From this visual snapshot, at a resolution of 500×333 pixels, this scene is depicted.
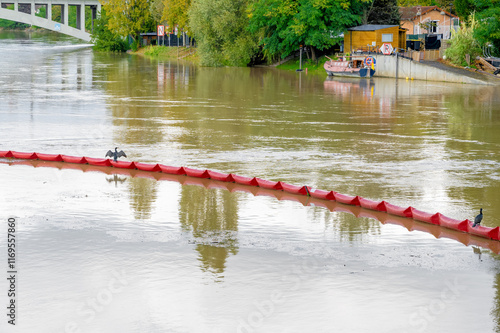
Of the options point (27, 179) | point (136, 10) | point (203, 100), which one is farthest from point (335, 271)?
point (136, 10)

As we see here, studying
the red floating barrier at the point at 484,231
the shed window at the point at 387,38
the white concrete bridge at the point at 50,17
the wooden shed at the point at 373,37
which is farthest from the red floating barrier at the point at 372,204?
the white concrete bridge at the point at 50,17

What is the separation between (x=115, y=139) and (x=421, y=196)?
13.3 m

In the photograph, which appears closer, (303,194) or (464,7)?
(303,194)

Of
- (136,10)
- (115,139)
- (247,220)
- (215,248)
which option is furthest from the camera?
(136,10)

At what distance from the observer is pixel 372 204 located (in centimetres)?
1828

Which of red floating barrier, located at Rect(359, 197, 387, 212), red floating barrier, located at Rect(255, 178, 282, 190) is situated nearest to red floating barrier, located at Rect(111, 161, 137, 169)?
red floating barrier, located at Rect(255, 178, 282, 190)

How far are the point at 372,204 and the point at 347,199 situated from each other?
2.36ft

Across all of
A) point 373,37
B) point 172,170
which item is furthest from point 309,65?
point 172,170

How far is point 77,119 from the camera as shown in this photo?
3472 centimetres

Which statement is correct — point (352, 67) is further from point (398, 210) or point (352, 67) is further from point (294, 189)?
point (398, 210)

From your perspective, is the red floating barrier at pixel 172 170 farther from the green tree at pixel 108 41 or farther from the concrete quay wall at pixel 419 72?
the green tree at pixel 108 41

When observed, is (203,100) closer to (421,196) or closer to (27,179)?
(27,179)

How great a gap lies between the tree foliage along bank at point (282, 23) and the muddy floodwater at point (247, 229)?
31960 millimetres

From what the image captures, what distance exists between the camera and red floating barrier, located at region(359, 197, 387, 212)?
18094 millimetres
